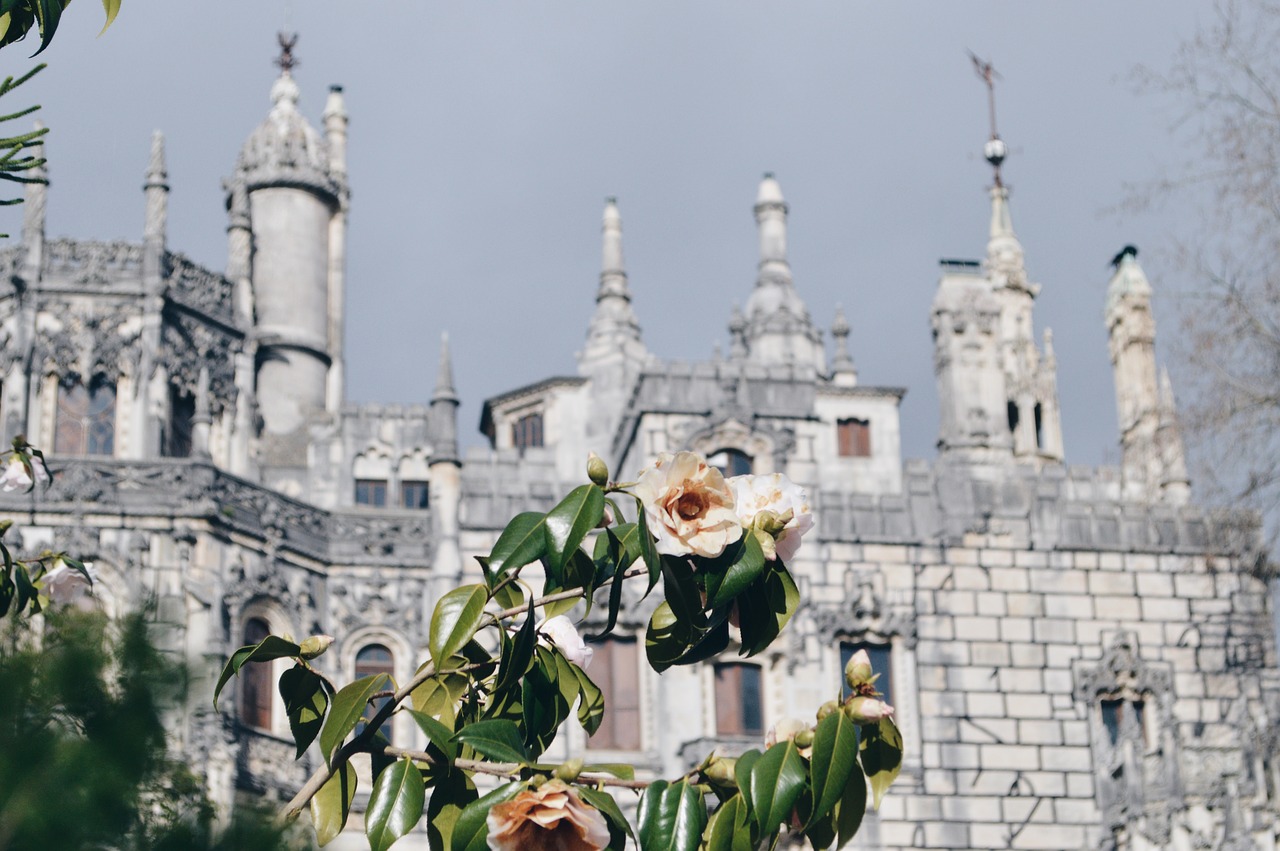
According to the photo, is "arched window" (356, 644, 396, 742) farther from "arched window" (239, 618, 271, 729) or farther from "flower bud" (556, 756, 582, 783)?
"flower bud" (556, 756, 582, 783)

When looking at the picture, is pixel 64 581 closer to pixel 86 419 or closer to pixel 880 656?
pixel 880 656

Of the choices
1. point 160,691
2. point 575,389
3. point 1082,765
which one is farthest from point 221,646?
point 160,691

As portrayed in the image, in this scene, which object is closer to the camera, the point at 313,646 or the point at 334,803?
the point at 313,646

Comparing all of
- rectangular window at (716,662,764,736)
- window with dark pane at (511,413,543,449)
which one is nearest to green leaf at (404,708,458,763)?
rectangular window at (716,662,764,736)

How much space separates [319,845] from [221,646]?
24.1 meters

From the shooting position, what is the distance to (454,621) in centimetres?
673

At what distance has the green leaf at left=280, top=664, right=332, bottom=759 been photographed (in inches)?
275

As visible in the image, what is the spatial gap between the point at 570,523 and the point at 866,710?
1.17 metres

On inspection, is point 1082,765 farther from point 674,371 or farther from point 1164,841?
point 674,371

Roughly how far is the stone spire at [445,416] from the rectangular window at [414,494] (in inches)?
301

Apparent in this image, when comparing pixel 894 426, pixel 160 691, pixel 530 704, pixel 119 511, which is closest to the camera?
pixel 160 691

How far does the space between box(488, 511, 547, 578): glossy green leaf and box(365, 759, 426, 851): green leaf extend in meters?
0.74

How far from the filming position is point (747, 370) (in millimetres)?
30484

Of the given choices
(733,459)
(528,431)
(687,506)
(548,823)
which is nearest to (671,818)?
(548,823)
